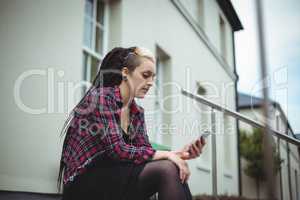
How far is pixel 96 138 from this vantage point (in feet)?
4.66

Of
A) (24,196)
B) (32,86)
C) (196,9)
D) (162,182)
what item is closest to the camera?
(162,182)

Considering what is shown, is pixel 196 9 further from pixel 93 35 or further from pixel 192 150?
pixel 192 150

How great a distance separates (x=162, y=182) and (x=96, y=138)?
314mm

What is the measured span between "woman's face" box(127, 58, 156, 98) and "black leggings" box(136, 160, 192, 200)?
456mm

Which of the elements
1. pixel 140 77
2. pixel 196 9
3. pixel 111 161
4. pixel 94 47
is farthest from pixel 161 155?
pixel 196 9

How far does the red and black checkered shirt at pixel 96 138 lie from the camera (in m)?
1.38

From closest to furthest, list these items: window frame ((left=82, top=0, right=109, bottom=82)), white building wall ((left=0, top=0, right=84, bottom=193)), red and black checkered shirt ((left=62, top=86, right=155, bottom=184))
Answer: red and black checkered shirt ((left=62, top=86, right=155, bottom=184)), white building wall ((left=0, top=0, right=84, bottom=193)), window frame ((left=82, top=0, right=109, bottom=82))

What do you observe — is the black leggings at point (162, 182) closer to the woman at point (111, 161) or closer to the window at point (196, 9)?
the woman at point (111, 161)

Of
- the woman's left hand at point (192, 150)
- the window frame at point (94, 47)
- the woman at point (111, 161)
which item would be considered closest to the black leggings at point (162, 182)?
the woman at point (111, 161)

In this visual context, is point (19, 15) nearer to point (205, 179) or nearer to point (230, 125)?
point (205, 179)

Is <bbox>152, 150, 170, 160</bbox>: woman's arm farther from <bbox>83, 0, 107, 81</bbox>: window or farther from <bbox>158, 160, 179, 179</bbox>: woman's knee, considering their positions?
<bbox>83, 0, 107, 81</bbox>: window

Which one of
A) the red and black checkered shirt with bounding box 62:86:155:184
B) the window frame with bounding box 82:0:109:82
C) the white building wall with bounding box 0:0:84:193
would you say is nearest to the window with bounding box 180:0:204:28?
the window frame with bounding box 82:0:109:82

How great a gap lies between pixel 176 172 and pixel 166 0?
395 centimetres

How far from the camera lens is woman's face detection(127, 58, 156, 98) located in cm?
171
